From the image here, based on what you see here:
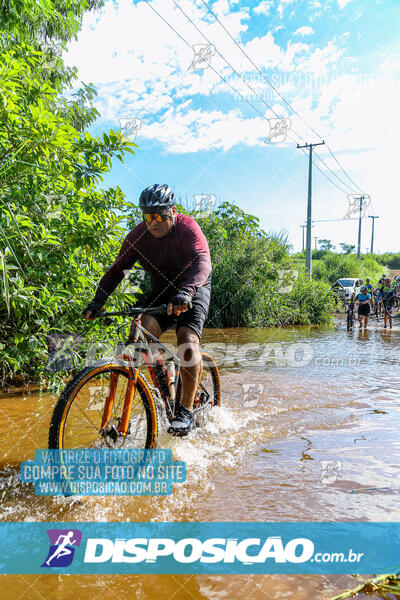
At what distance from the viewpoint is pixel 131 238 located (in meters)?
3.96

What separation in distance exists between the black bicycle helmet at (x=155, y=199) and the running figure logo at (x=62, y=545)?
7.41ft

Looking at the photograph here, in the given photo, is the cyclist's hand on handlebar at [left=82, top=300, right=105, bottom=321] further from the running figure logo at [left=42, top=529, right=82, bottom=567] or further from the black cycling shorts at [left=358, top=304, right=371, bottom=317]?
the black cycling shorts at [left=358, top=304, right=371, bottom=317]

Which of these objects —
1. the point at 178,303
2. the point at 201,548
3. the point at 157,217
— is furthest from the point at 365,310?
the point at 201,548

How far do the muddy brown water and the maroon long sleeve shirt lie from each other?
1.34 metres

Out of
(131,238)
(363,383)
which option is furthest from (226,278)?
(131,238)

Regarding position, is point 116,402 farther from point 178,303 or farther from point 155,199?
point 155,199

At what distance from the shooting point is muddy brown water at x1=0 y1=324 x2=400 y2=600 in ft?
7.32

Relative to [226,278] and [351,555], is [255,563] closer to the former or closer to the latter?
[351,555]

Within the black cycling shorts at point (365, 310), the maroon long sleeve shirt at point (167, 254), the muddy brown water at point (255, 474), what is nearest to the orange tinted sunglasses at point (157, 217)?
the maroon long sleeve shirt at point (167, 254)

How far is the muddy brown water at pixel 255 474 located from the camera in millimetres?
2232

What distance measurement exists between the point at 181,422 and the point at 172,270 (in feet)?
4.07

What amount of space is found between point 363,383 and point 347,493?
413 cm

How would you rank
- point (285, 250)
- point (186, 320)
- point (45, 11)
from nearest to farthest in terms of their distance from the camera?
point (186, 320)
point (45, 11)
point (285, 250)

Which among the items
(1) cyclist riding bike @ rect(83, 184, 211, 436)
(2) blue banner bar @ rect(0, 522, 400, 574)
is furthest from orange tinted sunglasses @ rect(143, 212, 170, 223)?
(2) blue banner bar @ rect(0, 522, 400, 574)
